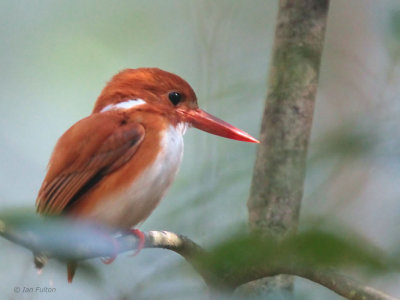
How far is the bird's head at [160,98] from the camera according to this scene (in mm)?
2037

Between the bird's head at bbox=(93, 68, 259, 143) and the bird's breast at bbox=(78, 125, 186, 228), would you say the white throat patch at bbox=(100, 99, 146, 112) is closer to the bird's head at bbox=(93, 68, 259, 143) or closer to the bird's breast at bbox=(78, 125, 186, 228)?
the bird's head at bbox=(93, 68, 259, 143)

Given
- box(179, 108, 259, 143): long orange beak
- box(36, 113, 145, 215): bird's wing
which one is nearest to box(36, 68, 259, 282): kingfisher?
box(36, 113, 145, 215): bird's wing

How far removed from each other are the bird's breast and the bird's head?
0.68ft

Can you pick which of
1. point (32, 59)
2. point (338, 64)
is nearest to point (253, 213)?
point (338, 64)

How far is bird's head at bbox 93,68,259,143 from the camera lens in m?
2.04

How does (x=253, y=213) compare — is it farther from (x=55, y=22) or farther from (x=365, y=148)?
(x=55, y=22)

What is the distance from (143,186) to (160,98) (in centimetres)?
42

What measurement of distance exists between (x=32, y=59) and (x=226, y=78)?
1345mm

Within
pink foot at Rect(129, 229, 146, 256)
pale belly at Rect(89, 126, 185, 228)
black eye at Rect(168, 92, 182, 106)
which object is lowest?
pink foot at Rect(129, 229, 146, 256)

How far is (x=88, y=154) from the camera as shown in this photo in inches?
69.6

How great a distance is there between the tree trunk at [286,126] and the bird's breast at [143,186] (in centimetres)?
31

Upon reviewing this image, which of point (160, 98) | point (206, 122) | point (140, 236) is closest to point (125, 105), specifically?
point (160, 98)

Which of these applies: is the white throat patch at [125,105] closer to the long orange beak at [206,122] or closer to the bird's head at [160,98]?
the bird's head at [160,98]

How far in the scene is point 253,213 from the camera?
57.1 inches
